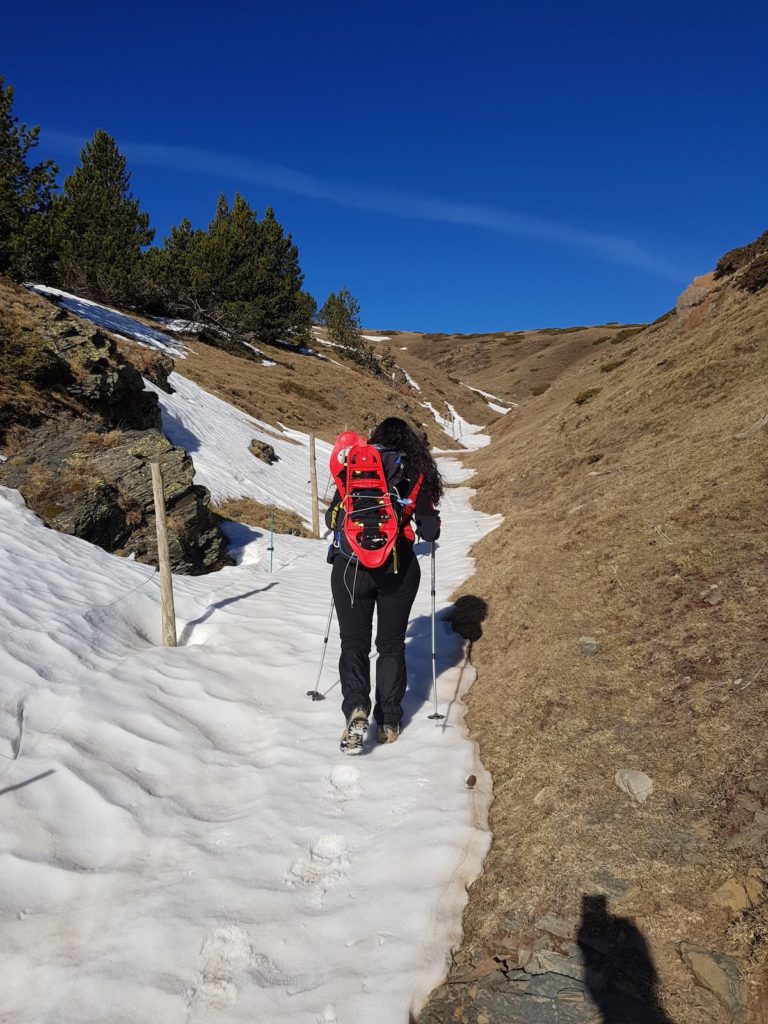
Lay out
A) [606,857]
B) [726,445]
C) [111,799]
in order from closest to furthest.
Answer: [606,857], [111,799], [726,445]

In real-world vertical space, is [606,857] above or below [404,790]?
above

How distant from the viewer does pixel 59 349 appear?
45.5ft

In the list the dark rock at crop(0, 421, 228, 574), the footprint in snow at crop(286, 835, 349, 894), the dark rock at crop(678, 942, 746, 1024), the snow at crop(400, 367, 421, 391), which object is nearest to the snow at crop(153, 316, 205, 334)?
the snow at crop(400, 367, 421, 391)

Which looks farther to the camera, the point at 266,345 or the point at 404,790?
the point at 266,345

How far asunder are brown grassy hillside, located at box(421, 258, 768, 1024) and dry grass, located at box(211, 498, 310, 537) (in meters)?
7.69

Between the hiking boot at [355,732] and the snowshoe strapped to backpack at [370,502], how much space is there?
1.39m

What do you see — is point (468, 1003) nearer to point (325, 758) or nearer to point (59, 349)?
point (325, 758)

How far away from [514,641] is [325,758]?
8.83 ft

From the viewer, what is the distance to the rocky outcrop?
10352 millimetres

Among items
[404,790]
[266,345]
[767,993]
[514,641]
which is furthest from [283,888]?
[266,345]

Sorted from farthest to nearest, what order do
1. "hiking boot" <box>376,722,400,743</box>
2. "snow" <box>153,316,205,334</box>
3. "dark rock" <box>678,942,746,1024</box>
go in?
1. "snow" <box>153,316,205,334</box>
2. "hiking boot" <box>376,722,400,743</box>
3. "dark rock" <box>678,942,746,1024</box>

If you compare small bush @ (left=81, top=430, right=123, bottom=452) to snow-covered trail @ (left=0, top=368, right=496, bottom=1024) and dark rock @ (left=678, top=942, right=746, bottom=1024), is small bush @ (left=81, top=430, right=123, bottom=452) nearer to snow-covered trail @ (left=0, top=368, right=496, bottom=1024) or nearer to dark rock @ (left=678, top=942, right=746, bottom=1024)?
snow-covered trail @ (left=0, top=368, right=496, bottom=1024)

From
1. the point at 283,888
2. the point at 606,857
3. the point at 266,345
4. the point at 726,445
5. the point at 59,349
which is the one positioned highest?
the point at 266,345

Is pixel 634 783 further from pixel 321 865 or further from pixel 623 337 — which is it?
pixel 623 337
